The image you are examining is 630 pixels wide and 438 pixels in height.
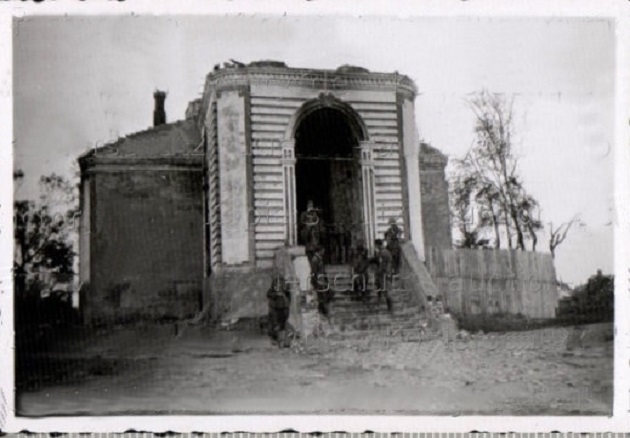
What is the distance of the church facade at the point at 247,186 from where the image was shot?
8.34 meters

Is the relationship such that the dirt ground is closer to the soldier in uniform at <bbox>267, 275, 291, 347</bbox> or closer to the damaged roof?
the soldier in uniform at <bbox>267, 275, 291, 347</bbox>

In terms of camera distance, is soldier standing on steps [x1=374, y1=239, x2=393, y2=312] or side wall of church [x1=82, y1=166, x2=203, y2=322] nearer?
side wall of church [x1=82, y1=166, x2=203, y2=322]

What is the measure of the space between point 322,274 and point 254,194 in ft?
2.96

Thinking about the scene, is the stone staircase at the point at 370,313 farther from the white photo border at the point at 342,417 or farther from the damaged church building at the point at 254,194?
the white photo border at the point at 342,417

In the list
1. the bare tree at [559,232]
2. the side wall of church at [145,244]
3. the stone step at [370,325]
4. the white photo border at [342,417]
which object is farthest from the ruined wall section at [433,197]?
the side wall of church at [145,244]

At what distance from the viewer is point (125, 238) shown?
8336 millimetres

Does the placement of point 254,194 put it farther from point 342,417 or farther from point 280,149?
point 342,417

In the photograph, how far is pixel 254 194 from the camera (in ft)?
27.8

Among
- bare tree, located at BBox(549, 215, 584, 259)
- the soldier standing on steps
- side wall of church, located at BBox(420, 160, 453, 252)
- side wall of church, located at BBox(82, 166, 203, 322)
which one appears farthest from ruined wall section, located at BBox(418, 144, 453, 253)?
side wall of church, located at BBox(82, 166, 203, 322)

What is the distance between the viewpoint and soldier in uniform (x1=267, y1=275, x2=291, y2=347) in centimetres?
829

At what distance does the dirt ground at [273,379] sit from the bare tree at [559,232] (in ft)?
3.23

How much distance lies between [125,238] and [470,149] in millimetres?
3071

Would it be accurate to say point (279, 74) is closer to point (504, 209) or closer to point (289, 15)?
point (289, 15)

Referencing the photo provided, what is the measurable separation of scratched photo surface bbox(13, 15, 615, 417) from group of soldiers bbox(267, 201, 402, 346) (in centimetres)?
2
